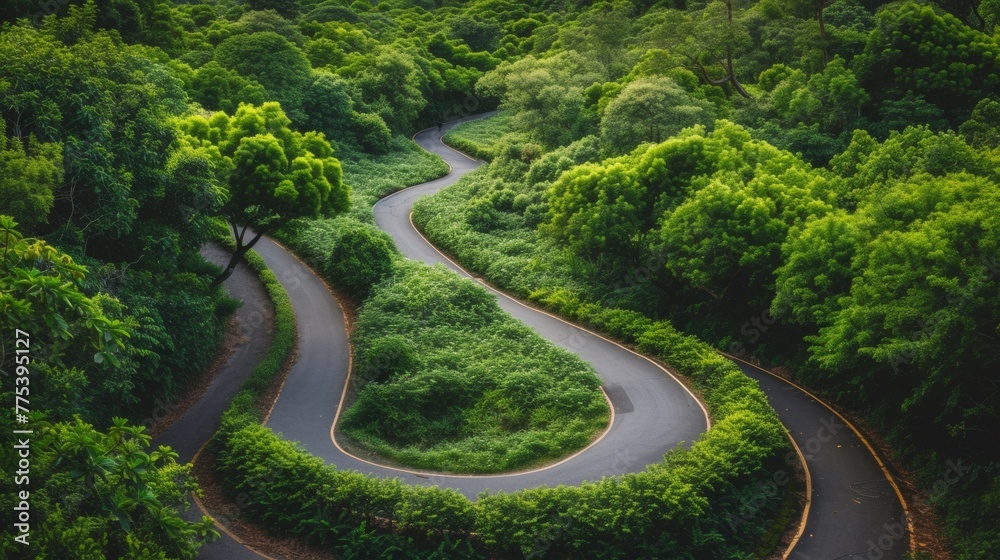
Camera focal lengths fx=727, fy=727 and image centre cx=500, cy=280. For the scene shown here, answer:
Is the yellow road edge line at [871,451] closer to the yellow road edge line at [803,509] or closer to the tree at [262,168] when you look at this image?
the yellow road edge line at [803,509]

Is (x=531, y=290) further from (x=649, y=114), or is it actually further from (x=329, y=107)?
(x=329, y=107)

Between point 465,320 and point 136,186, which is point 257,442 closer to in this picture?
point 136,186

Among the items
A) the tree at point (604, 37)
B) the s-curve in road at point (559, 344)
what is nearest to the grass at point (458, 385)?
the s-curve in road at point (559, 344)

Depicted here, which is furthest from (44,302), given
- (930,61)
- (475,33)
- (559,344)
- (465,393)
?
(475,33)

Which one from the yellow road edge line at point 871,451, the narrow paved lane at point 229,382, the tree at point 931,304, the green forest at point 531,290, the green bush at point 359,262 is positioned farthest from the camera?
the green bush at point 359,262

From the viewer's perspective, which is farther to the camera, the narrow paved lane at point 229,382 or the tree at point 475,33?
the tree at point 475,33

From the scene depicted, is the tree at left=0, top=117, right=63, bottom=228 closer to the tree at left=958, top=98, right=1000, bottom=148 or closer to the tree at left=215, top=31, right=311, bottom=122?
the tree at left=958, top=98, right=1000, bottom=148

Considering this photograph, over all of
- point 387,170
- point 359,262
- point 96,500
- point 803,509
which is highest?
point 387,170
